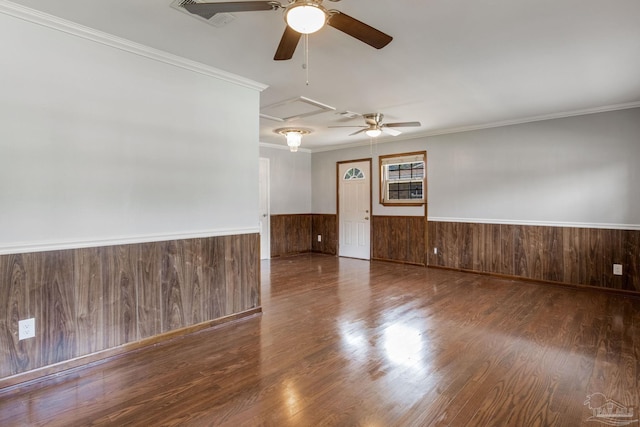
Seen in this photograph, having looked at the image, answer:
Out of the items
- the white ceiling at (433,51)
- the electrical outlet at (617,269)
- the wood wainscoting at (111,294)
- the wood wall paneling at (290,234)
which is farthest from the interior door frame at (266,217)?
the electrical outlet at (617,269)

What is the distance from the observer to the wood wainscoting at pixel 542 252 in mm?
4273

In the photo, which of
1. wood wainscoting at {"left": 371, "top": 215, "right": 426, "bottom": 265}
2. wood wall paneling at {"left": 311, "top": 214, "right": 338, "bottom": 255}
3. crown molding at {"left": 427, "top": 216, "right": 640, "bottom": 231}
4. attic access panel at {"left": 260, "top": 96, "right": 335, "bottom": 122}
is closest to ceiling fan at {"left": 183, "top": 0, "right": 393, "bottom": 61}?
attic access panel at {"left": 260, "top": 96, "right": 335, "bottom": 122}

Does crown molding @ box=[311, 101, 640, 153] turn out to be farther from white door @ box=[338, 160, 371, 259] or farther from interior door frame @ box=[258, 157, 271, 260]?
interior door frame @ box=[258, 157, 271, 260]

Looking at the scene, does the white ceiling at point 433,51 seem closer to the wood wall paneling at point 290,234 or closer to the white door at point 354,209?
the white door at point 354,209

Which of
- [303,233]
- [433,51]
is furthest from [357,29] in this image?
[303,233]

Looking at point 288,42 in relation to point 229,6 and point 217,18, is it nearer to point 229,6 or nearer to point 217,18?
point 229,6

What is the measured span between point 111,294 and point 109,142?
3.65 feet

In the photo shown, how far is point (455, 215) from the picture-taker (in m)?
5.64

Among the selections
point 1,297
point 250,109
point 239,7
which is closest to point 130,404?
point 1,297

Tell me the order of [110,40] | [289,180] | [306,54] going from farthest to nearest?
[289,180]
[306,54]
[110,40]

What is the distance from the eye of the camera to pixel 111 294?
251 centimetres

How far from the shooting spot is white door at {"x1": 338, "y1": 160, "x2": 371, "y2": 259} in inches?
268

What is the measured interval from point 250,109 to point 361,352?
96.6 inches

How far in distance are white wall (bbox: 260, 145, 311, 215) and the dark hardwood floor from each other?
3649mm
